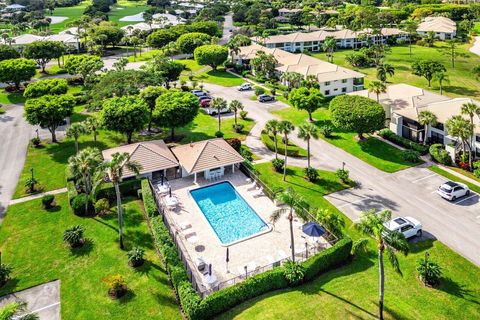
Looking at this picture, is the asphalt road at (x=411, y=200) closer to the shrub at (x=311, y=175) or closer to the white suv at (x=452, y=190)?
the white suv at (x=452, y=190)

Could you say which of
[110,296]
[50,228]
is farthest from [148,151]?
[110,296]

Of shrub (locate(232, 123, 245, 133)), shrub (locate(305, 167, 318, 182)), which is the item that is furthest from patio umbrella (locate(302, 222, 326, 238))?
shrub (locate(232, 123, 245, 133))

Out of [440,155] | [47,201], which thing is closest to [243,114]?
[440,155]

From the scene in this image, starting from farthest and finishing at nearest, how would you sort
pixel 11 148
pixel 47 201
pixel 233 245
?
pixel 11 148, pixel 47 201, pixel 233 245

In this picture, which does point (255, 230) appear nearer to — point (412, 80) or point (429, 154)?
point (429, 154)

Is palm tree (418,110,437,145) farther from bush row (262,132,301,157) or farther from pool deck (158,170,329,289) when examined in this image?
pool deck (158,170,329,289)

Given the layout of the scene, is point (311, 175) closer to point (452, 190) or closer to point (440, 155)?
point (452, 190)
